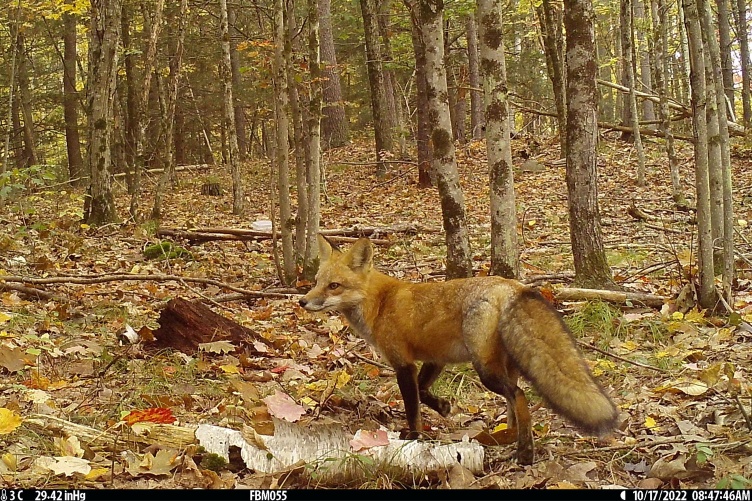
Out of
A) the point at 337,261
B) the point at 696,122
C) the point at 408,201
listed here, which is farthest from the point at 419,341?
the point at 408,201

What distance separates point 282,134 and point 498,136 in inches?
154

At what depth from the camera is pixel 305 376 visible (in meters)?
7.47

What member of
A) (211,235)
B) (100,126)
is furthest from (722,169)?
(100,126)

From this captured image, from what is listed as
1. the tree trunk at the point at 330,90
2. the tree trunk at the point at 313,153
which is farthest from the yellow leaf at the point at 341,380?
the tree trunk at the point at 330,90

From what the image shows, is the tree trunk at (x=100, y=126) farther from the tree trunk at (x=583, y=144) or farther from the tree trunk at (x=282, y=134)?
the tree trunk at (x=583, y=144)

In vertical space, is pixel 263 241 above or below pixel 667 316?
above

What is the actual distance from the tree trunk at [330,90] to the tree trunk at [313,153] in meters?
12.5

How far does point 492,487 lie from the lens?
4.51m

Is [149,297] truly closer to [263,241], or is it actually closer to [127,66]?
[263,241]

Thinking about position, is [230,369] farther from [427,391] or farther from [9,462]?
[9,462]

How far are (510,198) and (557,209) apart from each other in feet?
29.5

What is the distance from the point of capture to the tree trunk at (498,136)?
929 cm

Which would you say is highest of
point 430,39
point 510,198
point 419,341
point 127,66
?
point 127,66

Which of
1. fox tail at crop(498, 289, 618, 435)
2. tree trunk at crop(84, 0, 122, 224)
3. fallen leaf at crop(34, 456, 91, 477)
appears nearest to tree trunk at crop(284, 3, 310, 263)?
tree trunk at crop(84, 0, 122, 224)
